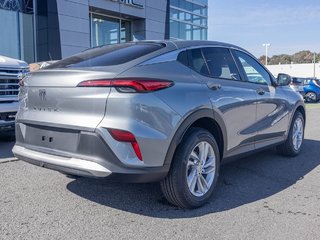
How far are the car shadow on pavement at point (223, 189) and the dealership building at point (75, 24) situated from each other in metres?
11.0

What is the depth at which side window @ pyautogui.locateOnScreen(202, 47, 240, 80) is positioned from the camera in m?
4.34

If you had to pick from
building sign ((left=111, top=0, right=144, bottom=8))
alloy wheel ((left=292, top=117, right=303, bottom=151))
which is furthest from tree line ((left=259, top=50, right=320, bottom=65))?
alloy wheel ((left=292, top=117, right=303, bottom=151))

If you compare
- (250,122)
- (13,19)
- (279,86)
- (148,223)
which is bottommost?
(148,223)

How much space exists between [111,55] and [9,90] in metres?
3.42

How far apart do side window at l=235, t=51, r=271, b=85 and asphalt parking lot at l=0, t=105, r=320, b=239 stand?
1.27 metres

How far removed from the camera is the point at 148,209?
12.4 feet

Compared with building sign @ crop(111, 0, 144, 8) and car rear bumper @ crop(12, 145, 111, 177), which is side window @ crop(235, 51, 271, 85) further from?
building sign @ crop(111, 0, 144, 8)

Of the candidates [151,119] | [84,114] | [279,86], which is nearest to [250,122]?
[279,86]

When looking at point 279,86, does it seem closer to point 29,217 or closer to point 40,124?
point 40,124

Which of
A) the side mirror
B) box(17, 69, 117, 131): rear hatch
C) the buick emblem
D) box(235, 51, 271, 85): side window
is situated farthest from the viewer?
the side mirror

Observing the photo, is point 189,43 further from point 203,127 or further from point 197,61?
point 203,127

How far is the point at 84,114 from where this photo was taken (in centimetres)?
340

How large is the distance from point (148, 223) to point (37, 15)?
15.4 meters

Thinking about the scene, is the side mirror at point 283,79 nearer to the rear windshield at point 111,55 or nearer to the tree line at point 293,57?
the rear windshield at point 111,55
